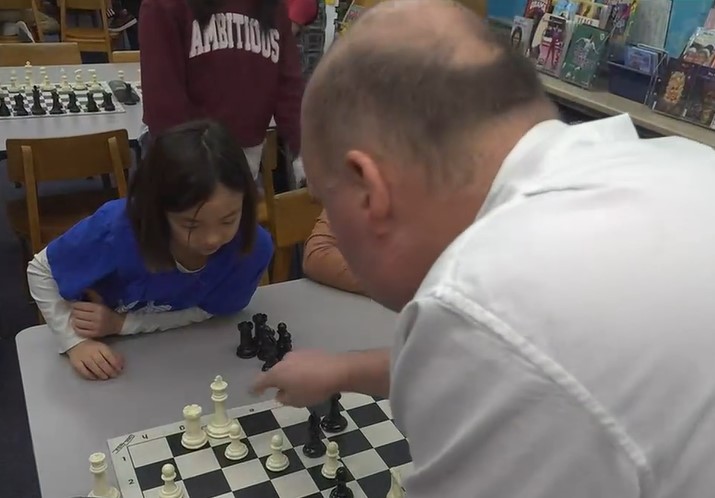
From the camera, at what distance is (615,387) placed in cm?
48

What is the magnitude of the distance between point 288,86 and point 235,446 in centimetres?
147

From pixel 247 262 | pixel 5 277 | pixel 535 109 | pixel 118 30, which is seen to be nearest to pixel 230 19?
pixel 247 262

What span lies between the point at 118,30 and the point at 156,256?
3978 millimetres

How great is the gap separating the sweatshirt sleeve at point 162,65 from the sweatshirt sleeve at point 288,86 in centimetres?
32

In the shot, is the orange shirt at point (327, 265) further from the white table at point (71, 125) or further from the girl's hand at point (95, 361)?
the white table at point (71, 125)

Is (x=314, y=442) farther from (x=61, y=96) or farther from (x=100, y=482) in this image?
(x=61, y=96)

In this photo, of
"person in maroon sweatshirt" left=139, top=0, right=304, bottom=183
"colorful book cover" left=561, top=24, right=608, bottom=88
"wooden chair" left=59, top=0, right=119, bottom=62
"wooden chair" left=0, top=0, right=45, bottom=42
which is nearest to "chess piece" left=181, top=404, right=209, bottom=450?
"person in maroon sweatshirt" left=139, top=0, right=304, bottom=183

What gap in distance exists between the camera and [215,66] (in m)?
2.14

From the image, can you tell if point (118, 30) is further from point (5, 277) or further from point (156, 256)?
point (156, 256)

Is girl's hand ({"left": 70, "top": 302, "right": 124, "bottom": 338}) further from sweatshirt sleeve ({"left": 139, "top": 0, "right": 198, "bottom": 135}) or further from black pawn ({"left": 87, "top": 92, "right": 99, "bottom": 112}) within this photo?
black pawn ({"left": 87, "top": 92, "right": 99, "bottom": 112})

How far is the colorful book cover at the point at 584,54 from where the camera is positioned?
8.41 ft

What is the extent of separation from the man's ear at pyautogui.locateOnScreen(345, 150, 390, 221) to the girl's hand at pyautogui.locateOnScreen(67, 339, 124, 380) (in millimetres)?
790

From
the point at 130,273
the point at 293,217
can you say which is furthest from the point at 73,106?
the point at 130,273

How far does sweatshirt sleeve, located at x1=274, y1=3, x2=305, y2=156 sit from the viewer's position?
2.29 metres
